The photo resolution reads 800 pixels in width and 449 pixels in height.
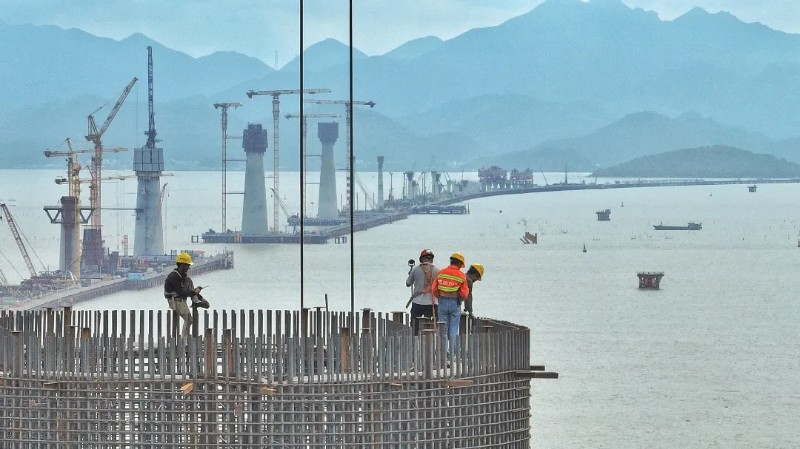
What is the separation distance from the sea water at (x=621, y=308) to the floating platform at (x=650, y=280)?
4.51 feet

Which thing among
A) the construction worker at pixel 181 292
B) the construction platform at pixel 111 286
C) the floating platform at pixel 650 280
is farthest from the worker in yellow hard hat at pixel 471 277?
the construction platform at pixel 111 286

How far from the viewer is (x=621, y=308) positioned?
10788 cm

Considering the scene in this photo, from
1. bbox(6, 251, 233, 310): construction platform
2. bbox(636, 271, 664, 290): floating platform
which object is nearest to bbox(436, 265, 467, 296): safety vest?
bbox(636, 271, 664, 290): floating platform

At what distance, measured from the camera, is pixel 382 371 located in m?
14.2

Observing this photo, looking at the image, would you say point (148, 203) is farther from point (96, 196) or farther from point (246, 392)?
point (246, 392)

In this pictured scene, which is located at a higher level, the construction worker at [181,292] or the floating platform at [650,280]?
the construction worker at [181,292]

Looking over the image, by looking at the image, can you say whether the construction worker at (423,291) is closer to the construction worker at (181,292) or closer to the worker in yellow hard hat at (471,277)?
the worker in yellow hard hat at (471,277)

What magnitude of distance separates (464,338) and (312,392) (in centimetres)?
152

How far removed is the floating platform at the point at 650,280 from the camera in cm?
12294

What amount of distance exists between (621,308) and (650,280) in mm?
17203

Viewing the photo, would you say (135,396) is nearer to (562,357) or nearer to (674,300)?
(562,357)

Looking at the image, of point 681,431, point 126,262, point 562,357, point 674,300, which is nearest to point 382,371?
point 681,431

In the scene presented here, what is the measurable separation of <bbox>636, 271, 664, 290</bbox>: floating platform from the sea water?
1374mm

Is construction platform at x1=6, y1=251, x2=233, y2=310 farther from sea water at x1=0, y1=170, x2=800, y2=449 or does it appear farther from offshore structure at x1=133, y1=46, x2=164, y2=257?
offshore structure at x1=133, y1=46, x2=164, y2=257
